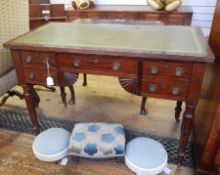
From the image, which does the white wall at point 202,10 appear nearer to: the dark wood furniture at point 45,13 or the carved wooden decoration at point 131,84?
the dark wood furniture at point 45,13

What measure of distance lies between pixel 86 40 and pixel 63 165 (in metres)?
0.80

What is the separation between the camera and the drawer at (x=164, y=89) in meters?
1.08

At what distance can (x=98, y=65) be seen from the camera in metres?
1.14

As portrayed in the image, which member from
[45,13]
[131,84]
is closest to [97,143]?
[131,84]

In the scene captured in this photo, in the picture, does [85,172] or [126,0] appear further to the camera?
[126,0]

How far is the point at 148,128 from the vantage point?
66.2 inches

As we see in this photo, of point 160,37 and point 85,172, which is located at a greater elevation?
point 160,37

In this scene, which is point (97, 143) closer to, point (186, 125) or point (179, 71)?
point (186, 125)

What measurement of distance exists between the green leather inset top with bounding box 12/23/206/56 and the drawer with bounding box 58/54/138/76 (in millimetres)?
62

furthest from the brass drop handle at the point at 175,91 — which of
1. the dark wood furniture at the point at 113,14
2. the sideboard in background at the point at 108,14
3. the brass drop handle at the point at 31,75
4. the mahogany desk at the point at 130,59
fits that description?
the sideboard in background at the point at 108,14

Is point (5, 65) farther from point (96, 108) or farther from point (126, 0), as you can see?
point (126, 0)

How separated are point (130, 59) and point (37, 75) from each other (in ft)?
1.88

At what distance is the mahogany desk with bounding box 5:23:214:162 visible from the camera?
1.04 metres

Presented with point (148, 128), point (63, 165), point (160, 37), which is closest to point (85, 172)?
point (63, 165)
